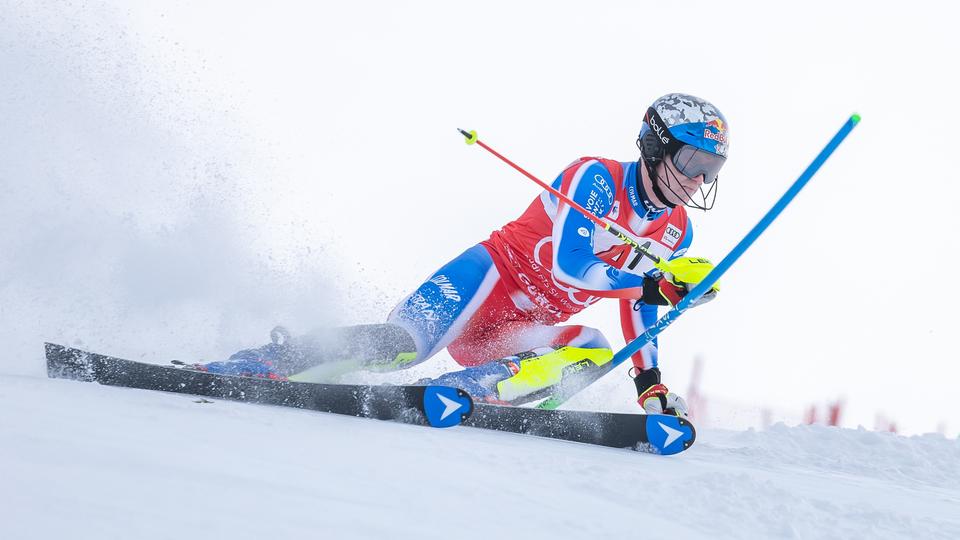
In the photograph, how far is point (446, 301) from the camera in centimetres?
440

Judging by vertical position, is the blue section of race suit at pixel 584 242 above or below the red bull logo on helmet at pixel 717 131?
below

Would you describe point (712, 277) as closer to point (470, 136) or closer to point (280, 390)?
point (470, 136)

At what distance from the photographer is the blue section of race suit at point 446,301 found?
14.0 feet

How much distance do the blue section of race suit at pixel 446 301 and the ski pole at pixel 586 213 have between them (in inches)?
21.5

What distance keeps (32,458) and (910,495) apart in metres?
3.27

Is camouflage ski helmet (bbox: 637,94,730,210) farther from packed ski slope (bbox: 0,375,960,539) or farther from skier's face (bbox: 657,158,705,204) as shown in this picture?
packed ski slope (bbox: 0,375,960,539)

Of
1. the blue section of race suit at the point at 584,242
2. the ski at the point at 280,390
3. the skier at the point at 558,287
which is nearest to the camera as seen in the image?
the ski at the point at 280,390

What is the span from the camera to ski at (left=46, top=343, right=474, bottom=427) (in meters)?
3.19

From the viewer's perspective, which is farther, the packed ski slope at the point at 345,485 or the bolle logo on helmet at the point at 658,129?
the bolle logo on helmet at the point at 658,129

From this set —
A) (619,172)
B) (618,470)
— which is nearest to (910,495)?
(618,470)

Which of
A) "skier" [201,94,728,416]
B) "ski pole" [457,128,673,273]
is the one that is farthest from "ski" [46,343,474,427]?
"ski pole" [457,128,673,273]

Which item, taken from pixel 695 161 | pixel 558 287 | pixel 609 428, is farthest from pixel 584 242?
pixel 609 428

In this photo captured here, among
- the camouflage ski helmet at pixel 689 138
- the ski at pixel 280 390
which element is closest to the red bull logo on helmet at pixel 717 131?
the camouflage ski helmet at pixel 689 138

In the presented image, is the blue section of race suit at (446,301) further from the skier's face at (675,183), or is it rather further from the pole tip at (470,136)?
the skier's face at (675,183)
